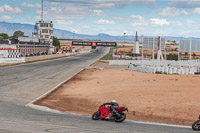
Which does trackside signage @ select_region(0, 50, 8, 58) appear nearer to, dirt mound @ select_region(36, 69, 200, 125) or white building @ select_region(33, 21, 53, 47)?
dirt mound @ select_region(36, 69, 200, 125)

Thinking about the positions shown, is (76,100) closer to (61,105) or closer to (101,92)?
(61,105)

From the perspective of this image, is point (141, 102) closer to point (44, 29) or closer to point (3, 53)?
point (3, 53)

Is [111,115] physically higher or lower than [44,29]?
lower

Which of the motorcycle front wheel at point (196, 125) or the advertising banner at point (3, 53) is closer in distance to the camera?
the motorcycle front wheel at point (196, 125)

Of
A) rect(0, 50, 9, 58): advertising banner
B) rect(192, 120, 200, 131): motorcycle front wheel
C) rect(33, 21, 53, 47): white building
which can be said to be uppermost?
rect(33, 21, 53, 47): white building

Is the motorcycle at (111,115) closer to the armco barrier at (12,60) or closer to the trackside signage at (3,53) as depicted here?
the armco barrier at (12,60)

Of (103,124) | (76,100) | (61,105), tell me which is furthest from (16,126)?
(76,100)

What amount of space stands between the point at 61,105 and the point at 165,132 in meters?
8.64

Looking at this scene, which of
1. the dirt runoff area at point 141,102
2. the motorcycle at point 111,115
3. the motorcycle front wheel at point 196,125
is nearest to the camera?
the motorcycle front wheel at point 196,125

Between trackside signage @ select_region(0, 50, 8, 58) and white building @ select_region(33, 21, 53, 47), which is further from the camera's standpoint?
white building @ select_region(33, 21, 53, 47)

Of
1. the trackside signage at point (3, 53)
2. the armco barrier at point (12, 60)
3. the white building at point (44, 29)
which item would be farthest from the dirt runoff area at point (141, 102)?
the white building at point (44, 29)

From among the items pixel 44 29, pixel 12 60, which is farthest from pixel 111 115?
pixel 44 29

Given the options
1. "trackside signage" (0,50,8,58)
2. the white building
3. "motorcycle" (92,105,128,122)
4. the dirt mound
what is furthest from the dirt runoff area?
the white building

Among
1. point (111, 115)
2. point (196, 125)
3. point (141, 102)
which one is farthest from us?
point (141, 102)
